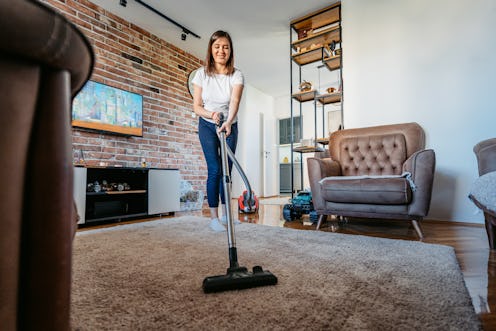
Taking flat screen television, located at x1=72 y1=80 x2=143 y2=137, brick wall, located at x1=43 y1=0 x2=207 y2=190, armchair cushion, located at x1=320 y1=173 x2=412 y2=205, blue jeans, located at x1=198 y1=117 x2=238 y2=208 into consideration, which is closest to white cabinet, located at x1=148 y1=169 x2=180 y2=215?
brick wall, located at x1=43 y1=0 x2=207 y2=190

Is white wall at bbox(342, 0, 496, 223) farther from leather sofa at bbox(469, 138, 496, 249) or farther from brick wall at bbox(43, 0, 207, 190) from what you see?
brick wall at bbox(43, 0, 207, 190)

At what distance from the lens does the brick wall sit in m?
2.82

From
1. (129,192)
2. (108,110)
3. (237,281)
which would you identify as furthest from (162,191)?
(237,281)

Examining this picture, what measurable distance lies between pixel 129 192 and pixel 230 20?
8.42 feet

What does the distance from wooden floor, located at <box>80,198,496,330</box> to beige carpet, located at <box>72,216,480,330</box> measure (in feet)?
0.14

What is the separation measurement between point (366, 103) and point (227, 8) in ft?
6.72

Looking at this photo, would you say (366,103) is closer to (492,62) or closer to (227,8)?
(492,62)

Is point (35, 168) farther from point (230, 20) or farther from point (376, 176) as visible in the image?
point (230, 20)

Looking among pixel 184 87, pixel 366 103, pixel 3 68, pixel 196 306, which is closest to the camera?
pixel 3 68

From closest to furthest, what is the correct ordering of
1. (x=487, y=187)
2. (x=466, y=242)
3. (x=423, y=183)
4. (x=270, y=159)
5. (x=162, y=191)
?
(x=487, y=187)
(x=466, y=242)
(x=423, y=183)
(x=162, y=191)
(x=270, y=159)

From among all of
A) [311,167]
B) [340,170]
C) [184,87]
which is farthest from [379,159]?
[184,87]

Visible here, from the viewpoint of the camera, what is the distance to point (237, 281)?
84 centimetres

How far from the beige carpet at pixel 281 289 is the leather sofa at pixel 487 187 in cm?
26

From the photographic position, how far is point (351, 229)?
6.51ft
